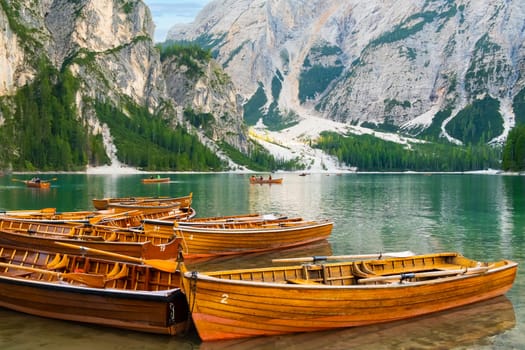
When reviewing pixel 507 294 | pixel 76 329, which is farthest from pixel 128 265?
pixel 507 294

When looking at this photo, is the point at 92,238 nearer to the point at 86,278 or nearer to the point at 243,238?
the point at 86,278

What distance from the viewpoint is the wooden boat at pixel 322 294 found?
71.4 feet

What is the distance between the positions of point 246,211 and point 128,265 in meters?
54.5

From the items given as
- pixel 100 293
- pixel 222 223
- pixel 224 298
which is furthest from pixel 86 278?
pixel 222 223

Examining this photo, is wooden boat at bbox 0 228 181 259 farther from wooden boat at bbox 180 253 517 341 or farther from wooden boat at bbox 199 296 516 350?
wooden boat at bbox 199 296 516 350

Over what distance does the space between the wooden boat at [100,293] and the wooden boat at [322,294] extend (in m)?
Answer: 1.55

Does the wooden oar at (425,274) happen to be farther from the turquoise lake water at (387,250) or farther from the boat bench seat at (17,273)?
the boat bench seat at (17,273)

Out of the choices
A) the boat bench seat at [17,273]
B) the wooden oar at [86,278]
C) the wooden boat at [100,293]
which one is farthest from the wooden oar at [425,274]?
the boat bench seat at [17,273]

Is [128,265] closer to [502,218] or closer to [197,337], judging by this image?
[197,337]

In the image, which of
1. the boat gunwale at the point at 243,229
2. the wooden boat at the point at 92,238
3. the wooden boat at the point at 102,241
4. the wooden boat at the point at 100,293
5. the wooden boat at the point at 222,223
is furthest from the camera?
the wooden boat at the point at 222,223

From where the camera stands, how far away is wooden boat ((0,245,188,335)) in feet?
73.7

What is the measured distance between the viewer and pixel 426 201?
100 metres

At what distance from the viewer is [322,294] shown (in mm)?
22844

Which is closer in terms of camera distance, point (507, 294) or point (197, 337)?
point (197, 337)
